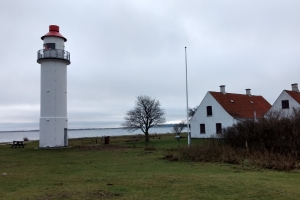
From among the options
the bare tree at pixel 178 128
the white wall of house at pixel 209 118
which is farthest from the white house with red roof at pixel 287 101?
the bare tree at pixel 178 128

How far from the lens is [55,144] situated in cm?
2839

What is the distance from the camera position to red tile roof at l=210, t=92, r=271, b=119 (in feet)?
122

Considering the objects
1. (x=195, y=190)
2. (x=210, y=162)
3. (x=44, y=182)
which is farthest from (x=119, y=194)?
(x=210, y=162)

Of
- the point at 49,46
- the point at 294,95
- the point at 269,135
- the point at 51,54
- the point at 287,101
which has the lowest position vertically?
the point at 269,135

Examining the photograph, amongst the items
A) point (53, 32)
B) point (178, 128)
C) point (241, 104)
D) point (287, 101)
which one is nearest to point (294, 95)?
point (287, 101)

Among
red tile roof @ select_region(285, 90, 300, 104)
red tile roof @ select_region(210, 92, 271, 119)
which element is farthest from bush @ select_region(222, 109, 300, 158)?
red tile roof @ select_region(285, 90, 300, 104)

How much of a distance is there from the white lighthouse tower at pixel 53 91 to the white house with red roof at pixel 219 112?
18.1m

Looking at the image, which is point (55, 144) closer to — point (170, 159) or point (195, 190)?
point (170, 159)

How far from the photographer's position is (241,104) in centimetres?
4012

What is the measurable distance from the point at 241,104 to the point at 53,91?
2536 cm

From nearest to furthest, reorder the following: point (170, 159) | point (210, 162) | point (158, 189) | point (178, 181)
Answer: point (158, 189) < point (178, 181) < point (210, 162) < point (170, 159)

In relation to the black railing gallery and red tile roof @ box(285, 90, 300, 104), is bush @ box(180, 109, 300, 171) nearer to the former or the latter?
the black railing gallery

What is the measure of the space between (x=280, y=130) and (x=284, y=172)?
5.68 meters

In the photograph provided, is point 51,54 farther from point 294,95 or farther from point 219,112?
point 294,95
